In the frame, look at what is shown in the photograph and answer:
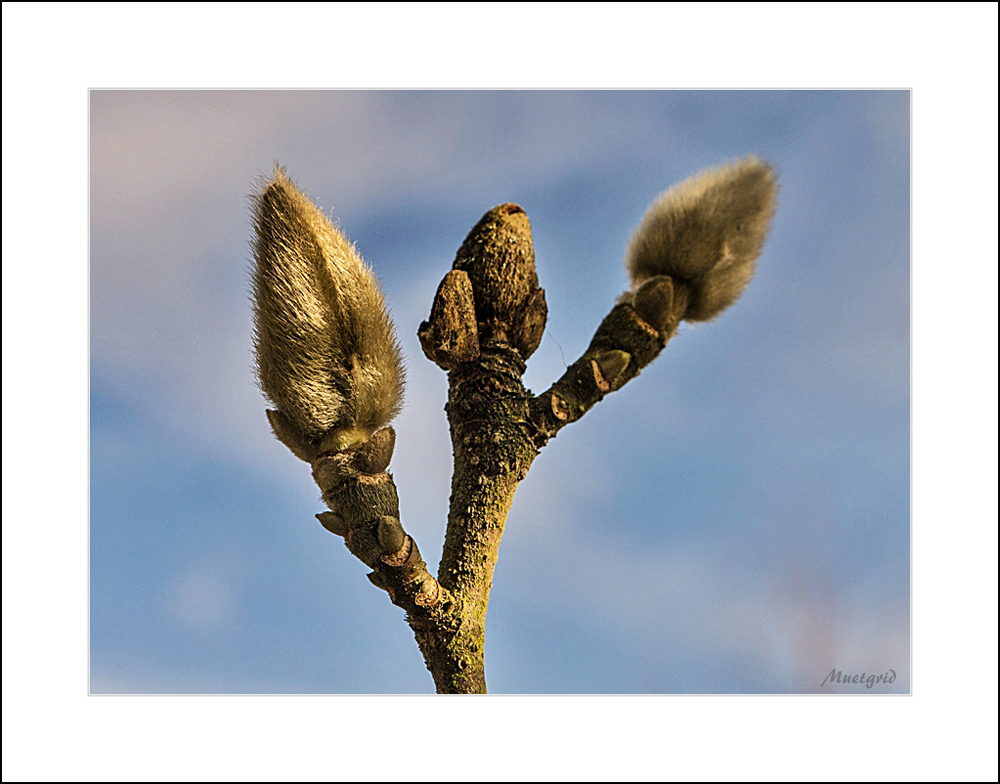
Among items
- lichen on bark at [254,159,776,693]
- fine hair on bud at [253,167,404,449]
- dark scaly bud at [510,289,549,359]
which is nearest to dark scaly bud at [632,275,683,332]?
lichen on bark at [254,159,776,693]

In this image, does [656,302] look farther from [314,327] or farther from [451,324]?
[314,327]

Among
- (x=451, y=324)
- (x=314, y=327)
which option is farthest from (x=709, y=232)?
(x=314, y=327)

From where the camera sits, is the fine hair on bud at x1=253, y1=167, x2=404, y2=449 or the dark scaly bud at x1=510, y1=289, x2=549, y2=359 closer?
the fine hair on bud at x1=253, y1=167, x2=404, y2=449

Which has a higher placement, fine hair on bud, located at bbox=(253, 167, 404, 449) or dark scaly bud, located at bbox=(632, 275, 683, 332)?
dark scaly bud, located at bbox=(632, 275, 683, 332)

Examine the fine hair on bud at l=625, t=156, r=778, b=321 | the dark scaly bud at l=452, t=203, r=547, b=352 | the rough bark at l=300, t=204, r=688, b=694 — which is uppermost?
the fine hair on bud at l=625, t=156, r=778, b=321

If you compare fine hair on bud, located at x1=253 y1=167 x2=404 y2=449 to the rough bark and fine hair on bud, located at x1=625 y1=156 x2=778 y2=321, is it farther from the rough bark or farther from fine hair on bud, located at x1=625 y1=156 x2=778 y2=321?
fine hair on bud, located at x1=625 y1=156 x2=778 y2=321
